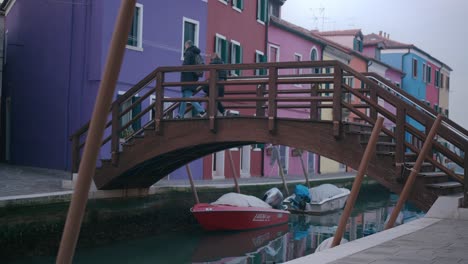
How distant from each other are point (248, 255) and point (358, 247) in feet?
23.0

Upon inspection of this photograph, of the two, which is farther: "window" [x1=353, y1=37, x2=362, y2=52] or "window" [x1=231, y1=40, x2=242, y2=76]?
"window" [x1=353, y1=37, x2=362, y2=52]

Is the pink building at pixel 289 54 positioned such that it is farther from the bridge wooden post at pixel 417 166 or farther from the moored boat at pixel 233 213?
the bridge wooden post at pixel 417 166

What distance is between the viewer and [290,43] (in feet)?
85.7

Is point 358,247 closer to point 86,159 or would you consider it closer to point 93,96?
point 86,159

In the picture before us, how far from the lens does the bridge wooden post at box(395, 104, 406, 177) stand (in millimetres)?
8641

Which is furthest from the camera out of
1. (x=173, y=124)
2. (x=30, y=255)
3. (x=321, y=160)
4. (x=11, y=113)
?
(x=321, y=160)

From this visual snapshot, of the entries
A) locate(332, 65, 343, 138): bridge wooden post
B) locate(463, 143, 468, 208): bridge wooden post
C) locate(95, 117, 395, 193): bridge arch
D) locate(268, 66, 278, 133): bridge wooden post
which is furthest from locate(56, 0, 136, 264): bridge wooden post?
locate(268, 66, 278, 133): bridge wooden post

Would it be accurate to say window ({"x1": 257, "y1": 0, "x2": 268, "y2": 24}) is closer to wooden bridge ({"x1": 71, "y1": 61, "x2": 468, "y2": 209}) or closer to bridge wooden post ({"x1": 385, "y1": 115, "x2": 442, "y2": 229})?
wooden bridge ({"x1": 71, "y1": 61, "x2": 468, "y2": 209})

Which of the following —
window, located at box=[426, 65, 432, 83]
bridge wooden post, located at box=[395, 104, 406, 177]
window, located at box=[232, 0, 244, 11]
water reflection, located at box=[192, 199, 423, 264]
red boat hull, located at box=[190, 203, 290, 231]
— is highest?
window, located at box=[426, 65, 432, 83]

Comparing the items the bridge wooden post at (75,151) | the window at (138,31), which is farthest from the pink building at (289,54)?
the bridge wooden post at (75,151)

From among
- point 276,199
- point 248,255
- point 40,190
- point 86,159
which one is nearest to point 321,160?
point 276,199

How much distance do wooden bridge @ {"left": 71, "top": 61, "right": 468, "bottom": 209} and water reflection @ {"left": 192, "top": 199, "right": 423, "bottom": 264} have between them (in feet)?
6.64

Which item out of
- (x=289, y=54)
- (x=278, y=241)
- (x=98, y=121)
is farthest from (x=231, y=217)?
(x=289, y=54)

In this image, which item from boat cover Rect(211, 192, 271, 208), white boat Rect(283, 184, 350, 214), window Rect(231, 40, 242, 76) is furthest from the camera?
window Rect(231, 40, 242, 76)
